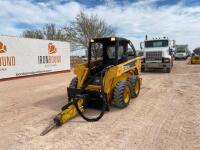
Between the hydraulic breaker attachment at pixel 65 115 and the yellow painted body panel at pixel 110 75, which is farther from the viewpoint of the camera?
the yellow painted body panel at pixel 110 75

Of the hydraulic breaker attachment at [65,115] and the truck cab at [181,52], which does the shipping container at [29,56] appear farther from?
the truck cab at [181,52]

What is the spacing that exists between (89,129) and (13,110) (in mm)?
2961

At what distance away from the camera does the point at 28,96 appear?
8.64m

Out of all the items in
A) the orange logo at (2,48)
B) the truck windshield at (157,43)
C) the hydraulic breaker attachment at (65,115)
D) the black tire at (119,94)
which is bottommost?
the hydraulic breaker attachment at (65,115)

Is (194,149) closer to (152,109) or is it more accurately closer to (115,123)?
(115,123)

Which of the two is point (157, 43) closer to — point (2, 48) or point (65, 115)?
point (2, 48)

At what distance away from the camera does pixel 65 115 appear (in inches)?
208

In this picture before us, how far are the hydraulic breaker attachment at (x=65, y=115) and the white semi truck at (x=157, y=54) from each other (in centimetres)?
1129

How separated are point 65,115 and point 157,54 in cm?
1199

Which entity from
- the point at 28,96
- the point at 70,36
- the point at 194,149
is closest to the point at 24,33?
the point at 70,36

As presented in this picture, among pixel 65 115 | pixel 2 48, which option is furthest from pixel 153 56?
pixel 65 115

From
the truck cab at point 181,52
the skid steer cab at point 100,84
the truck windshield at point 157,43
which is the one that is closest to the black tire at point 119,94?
the skid steer cab at point 100,84

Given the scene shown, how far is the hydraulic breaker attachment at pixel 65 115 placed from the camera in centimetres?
502

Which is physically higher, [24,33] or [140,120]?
[24,33]
